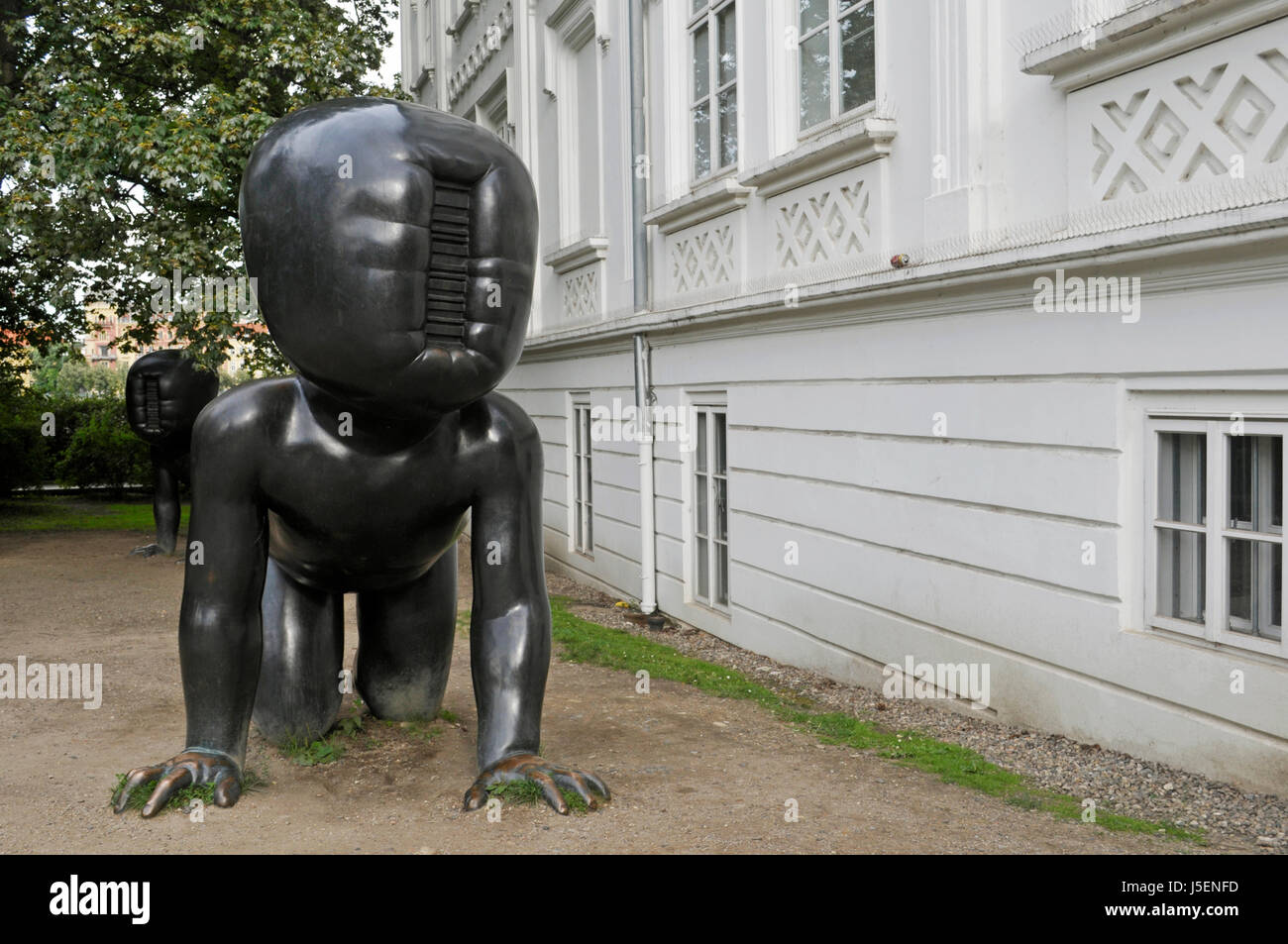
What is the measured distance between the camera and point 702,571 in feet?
32.5

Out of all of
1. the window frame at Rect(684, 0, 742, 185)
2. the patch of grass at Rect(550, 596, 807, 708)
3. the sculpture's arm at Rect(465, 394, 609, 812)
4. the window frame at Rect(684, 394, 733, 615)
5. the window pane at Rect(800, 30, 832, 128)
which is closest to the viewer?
the sculpture's arm at Rect(465, 394, 609, 812)

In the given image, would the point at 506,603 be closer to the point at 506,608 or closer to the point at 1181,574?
the point at 506,608

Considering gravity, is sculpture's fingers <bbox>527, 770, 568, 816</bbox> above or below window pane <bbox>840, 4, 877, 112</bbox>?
below

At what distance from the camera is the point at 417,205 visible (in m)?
3.55

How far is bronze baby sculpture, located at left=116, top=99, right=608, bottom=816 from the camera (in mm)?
3559

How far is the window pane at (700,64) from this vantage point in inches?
381

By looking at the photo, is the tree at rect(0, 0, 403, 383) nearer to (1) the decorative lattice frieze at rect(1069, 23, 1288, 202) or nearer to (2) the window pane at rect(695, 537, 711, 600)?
(2) the window pane at rect(695, 537, 711, 600)

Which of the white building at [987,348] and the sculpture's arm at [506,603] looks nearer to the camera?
the sculpture's arm at [506,603]

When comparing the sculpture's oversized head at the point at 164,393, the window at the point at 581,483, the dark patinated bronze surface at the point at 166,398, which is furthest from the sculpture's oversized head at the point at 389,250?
the sculpture's oversized head at the point at 164,393

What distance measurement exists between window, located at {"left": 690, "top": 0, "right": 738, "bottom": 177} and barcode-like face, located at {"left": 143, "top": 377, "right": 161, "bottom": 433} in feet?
22.1

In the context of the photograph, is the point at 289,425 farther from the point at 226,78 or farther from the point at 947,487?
the point at 226,78

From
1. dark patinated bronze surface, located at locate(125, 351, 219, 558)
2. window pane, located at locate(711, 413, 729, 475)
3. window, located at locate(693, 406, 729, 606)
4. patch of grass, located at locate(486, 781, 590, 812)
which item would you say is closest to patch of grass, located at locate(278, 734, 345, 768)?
patch of grass, located at locate(486, 781, 590, 812)

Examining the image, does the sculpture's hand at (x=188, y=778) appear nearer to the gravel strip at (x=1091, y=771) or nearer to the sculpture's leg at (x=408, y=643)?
the sculpture's leg at (x=408, y=643)

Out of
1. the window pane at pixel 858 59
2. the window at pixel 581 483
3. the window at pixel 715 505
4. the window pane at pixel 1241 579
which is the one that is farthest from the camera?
the window at pixel 581 483
